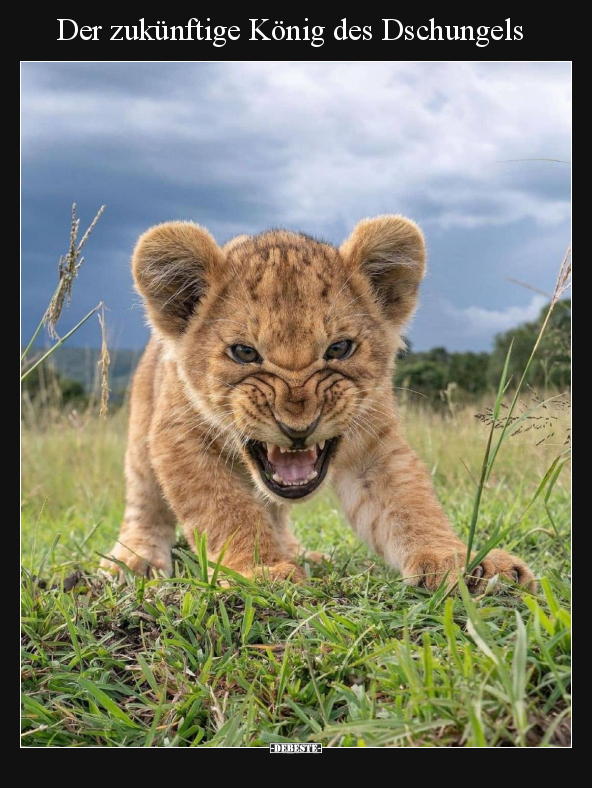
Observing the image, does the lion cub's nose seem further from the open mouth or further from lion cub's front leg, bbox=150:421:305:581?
lion cub's front leg, bbox=150:421:305:581

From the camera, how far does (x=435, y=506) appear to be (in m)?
4.41

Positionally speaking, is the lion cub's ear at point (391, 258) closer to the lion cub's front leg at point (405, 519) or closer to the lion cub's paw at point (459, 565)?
the lion cub's front leg at point (405, 519)

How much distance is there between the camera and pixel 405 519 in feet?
14.2

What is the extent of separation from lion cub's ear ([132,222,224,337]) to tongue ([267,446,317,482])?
1004 millimetres

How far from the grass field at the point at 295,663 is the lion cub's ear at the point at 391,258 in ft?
4.97

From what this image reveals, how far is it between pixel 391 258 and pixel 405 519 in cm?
147

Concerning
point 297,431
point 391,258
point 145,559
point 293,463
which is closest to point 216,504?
point 293,463

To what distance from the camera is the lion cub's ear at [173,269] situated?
4.45 metres

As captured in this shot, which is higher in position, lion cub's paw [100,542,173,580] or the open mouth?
the open mouth

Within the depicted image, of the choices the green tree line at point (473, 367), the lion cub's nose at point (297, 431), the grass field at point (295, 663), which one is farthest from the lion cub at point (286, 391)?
the green tree line at point (473, 367)

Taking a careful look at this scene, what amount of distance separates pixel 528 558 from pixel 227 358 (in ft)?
7.15

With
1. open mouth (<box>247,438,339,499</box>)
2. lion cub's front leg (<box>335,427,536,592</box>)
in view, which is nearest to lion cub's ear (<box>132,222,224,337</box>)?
open mouth (<box>247,438,339,499</box>)

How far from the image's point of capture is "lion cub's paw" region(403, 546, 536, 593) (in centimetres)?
375
